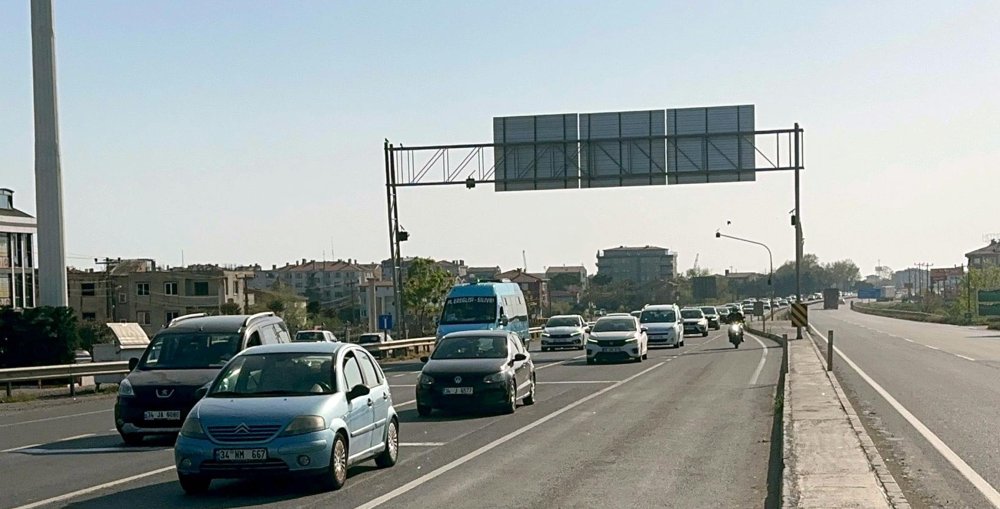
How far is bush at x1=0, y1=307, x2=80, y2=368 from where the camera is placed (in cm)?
3775

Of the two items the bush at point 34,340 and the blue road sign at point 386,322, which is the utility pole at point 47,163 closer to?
the bush at point 34,340

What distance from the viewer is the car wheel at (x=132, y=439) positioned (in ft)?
55.8

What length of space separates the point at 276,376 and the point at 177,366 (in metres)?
5.89

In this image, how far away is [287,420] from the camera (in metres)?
11.6

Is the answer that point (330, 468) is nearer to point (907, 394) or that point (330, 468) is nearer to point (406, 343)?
point (907, 394)

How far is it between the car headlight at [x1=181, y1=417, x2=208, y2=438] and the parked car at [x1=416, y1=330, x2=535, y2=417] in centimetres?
910

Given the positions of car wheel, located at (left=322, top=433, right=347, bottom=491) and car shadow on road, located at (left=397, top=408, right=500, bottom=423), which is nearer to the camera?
car wheel, located at (left=322, top=433, right=347, bottom=491)

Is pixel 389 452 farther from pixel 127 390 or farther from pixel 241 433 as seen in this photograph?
pixel 127 390

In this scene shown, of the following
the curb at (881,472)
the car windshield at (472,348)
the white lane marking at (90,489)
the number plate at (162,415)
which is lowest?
the white lane marking at (90,489)

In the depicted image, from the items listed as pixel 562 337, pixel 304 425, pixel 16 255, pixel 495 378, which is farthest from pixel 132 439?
pixel 16 255

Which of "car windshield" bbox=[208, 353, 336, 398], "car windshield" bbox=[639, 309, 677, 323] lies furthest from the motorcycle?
"car windshield" bbox=[208, 353, 336, 398]

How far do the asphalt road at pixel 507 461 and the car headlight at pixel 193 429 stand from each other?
61cm

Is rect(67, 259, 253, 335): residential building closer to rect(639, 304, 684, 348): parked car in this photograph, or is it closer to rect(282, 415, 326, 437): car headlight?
rect(639, 304, 684, 348): parked car

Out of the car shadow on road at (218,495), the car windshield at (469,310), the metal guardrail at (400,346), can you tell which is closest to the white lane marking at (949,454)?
the car shadow on road at (218,495)
